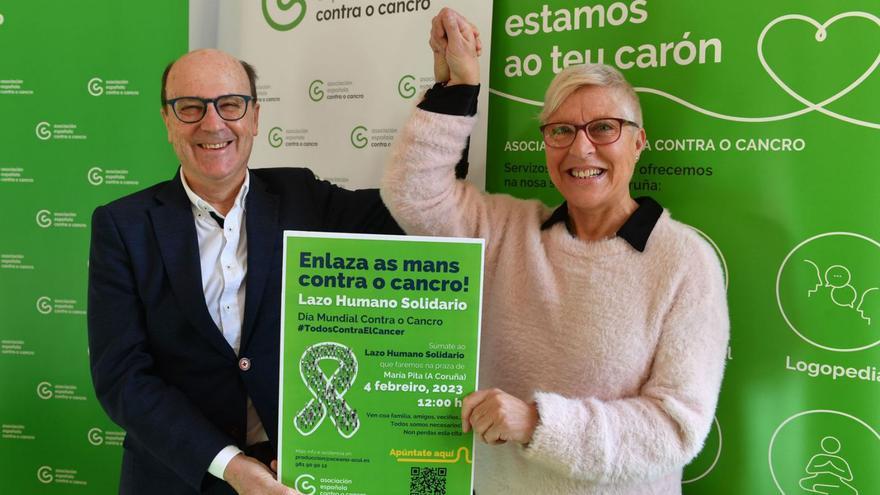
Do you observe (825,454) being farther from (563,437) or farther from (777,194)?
(563,437)

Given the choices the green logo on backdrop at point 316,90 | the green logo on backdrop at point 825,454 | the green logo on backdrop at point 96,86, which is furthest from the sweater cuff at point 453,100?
the green logo on backdrop at point 96,86

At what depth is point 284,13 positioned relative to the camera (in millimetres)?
2311

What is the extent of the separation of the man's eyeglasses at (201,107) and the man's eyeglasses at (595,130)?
849 millimetres

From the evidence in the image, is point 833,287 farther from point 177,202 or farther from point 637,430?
point 177,202

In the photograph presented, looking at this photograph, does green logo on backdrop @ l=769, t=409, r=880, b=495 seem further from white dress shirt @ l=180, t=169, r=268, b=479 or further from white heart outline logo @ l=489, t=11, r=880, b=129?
white dress shirt @ l=180, t=169, r=268, b=479

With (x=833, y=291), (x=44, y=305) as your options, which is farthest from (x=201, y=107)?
(x=833, y=291)

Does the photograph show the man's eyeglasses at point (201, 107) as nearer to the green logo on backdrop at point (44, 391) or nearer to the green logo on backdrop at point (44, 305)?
the green logo on backdrop at point (44, 305)

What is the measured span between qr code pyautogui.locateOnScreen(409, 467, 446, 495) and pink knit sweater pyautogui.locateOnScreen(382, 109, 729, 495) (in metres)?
0.20

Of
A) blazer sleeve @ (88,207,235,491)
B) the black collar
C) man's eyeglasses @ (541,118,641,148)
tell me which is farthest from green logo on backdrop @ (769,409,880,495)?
blazer sleeve @ (88,207,235,491)

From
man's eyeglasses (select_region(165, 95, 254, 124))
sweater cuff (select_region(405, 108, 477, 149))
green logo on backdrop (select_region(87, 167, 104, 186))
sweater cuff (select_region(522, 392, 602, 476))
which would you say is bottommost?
sweater cuff (select_region(522, 392, 602, 476))

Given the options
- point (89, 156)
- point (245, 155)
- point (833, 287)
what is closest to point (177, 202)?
point (245, 155)

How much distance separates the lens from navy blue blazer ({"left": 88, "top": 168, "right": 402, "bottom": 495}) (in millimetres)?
1597

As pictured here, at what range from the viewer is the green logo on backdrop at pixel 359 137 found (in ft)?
7.28

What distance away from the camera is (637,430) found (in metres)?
1.35
